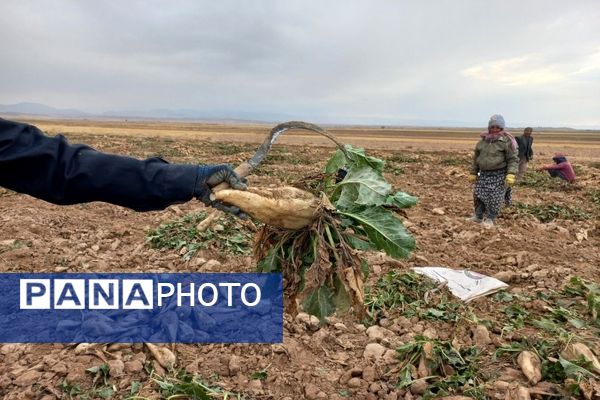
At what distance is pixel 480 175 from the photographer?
7086 mm

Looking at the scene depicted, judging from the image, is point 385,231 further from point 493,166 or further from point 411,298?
point 493,166

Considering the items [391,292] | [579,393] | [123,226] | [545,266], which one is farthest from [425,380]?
[123,226]

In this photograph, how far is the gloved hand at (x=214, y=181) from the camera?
1.95m

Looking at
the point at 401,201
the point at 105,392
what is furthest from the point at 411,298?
the point at 105,392

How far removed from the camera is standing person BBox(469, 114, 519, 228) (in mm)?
6652

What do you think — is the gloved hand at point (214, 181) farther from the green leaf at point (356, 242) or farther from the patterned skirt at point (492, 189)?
the patterned skirt at point (492, 189)

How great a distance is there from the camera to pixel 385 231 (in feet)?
7.89

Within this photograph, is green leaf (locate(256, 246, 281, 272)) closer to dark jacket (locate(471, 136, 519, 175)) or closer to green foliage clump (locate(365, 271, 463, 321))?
green foliage clump (locate(365, 271, 463, 321))

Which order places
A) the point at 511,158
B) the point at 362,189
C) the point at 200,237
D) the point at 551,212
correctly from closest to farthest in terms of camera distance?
the point at 362,189 < the point at 200,237 < the point at 511,158 < the point at 551,212

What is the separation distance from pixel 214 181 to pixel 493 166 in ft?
18.8

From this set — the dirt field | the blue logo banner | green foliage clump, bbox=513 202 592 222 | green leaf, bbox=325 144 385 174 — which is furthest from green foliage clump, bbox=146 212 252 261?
green foliage clump, bbox=513 202 592 222

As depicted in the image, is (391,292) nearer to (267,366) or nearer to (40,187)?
(267,366)

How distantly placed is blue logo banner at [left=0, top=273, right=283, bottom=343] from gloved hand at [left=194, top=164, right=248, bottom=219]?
0.72m

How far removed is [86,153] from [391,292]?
2.95m
